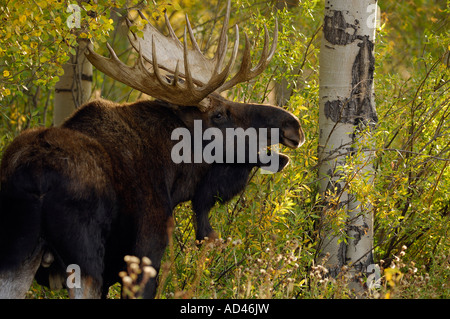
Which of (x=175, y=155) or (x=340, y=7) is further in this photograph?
(x=340, y=7)

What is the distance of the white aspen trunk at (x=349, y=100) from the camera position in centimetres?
554

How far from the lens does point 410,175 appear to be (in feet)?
20.0

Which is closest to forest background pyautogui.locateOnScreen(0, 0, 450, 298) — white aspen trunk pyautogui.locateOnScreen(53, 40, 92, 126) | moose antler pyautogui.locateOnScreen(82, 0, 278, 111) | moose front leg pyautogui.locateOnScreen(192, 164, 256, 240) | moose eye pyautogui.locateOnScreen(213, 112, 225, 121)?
moose front leg pyautogui.locateOnScreen(192, 164, 256, 240)

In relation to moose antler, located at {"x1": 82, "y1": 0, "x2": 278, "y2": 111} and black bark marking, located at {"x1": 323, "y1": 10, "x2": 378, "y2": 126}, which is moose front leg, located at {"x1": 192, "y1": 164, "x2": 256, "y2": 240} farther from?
black bark marking, located at {"x1": 323, "y1": 10, "x2": 378, "y2": 126}

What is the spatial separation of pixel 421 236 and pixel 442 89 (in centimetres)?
132

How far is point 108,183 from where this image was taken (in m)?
4.31

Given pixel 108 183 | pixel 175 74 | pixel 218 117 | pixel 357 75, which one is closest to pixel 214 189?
pixel 218 117

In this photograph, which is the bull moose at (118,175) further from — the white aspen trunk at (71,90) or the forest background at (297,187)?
the white aspen trunk at (71,90)

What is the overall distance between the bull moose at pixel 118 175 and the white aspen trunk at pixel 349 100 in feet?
1.84

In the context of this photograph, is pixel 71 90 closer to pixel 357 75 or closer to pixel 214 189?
pixel 214 189

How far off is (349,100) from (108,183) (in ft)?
7.18

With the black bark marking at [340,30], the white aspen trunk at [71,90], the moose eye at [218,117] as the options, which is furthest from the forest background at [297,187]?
the white aspen trunk at [71,90]
